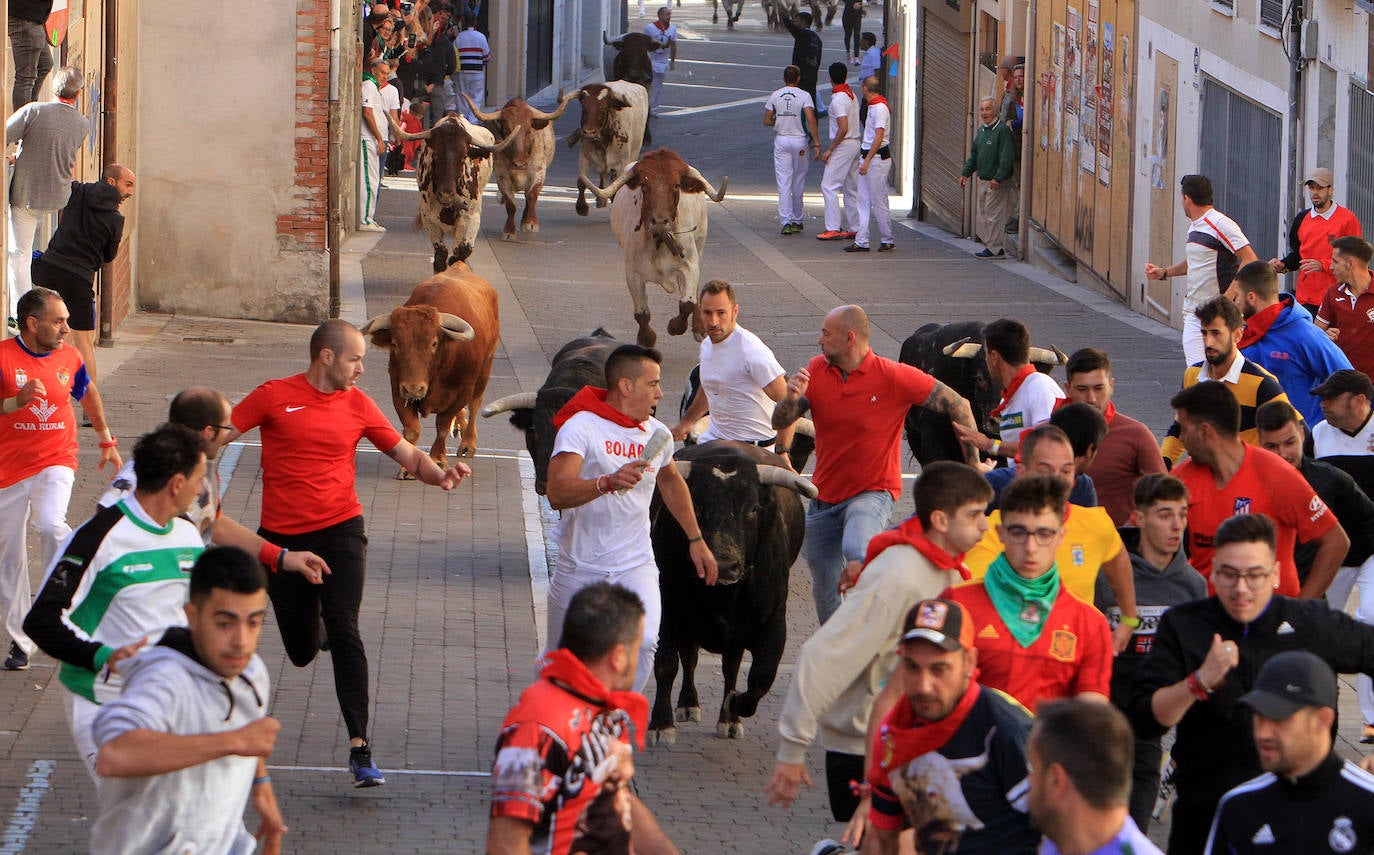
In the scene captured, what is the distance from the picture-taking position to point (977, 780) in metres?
4.97

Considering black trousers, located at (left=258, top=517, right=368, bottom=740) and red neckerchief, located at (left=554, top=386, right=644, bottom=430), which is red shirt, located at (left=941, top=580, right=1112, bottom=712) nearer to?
red neckerchief, located at (left=554, top=386, right=644, bottom=430)

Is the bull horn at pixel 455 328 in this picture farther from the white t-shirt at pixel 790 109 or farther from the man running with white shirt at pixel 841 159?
the white t-shirt at pixel 790 109

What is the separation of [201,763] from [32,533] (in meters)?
7.71

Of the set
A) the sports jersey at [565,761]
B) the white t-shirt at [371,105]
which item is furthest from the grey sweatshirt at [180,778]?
the white t-shirt at [371,105]

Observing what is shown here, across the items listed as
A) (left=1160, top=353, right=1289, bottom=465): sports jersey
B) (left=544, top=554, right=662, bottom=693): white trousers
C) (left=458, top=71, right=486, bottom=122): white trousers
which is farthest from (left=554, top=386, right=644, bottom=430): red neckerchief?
(left=458, top=71, right=486, bottom=122): white trousers

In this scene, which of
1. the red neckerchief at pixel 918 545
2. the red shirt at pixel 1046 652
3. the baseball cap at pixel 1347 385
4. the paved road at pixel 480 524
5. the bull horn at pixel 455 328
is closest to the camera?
the red shirt at pixel 1046 652

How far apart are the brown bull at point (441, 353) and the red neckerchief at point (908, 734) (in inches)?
360

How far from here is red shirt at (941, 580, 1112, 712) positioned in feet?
18.4

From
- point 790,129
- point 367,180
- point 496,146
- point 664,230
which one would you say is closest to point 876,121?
point 790,129

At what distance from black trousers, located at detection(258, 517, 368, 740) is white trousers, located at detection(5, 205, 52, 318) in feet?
23.3

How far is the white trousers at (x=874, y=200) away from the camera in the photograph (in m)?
27.3

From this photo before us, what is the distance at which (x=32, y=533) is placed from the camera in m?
12.2

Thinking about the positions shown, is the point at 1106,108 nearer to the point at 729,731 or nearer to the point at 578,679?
the point at 729,731

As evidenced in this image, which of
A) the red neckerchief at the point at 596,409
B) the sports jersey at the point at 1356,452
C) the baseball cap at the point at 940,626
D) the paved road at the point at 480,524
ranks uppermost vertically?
the baseball cap at the point at 940,626
